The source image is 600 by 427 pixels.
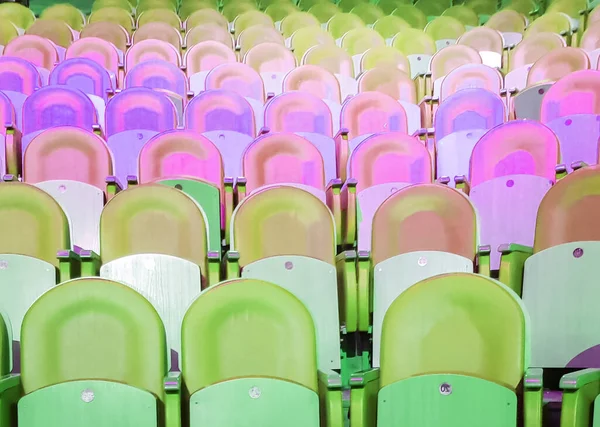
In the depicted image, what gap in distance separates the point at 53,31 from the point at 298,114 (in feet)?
3.29

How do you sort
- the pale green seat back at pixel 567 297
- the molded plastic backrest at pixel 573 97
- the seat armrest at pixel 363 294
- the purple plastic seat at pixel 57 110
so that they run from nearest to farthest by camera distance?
the pale green seat back at pixel 567 297 < the seat armrest at pixel 363 294 < the molded plastic backrest at pixel 573 97 < the purple plastic seat at pixel 57 110

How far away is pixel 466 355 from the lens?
77 centimetres

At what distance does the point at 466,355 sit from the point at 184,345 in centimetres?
32

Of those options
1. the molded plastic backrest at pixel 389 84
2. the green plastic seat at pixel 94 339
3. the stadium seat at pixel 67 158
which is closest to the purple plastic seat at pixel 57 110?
the stadium seat at pixel 67 158

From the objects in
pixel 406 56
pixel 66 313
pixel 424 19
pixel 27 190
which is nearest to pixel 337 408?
pixel 66 313

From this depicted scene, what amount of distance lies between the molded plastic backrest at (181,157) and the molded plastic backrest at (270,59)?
655mm

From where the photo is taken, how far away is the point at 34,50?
1.91m

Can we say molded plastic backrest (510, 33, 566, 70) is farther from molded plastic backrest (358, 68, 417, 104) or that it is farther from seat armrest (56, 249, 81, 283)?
seat armrest (56, 249, 81, 283)

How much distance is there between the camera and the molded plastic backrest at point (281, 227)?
3.40 feet

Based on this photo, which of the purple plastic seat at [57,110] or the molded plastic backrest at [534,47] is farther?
the molded plastic backrest at [534,47]

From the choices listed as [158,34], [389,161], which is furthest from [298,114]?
[158,34]

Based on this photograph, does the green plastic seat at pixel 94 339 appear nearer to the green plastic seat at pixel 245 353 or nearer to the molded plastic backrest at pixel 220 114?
the green plastic seat at pixel 245 353

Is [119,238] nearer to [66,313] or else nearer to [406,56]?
[66,313]

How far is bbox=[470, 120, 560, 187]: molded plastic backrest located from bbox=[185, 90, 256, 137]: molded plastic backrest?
1.69 ft
